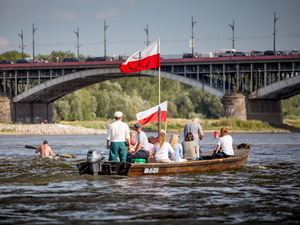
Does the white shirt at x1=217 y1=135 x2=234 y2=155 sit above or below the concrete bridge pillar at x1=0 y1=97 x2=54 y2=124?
below

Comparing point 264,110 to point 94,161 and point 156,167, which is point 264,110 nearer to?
point 156,167

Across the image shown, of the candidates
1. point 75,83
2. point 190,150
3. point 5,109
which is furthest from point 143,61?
point 5,109

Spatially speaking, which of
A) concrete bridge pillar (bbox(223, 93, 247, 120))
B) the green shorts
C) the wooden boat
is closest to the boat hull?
the wooden boat

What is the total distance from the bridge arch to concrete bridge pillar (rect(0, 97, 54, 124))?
42.5 inches

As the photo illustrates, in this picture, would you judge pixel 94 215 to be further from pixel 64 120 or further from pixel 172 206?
pixel 64 120

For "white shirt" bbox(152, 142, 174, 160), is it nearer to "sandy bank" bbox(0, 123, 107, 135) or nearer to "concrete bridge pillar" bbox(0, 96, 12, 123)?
"sandy bank" bbox(0, 123, 107, 135)

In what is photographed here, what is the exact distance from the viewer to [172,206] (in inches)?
420

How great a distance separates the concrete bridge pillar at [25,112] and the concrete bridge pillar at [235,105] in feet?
111

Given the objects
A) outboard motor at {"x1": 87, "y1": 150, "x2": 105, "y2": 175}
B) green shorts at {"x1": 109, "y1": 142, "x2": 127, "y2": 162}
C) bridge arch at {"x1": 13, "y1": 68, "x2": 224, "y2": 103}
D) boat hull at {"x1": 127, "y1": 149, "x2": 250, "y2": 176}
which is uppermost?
bridge arch at {"x1": 13, "y1": 68, "x2": 224, "y2": 103}

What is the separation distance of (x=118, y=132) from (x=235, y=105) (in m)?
51.0

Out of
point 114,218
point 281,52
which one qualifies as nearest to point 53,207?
point 114,218

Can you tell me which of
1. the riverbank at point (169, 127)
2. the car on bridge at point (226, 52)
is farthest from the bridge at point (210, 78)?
the car on bridge at point (226, 52)

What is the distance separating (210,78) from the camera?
217 feet

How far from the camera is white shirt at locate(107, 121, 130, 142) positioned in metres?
14.4
